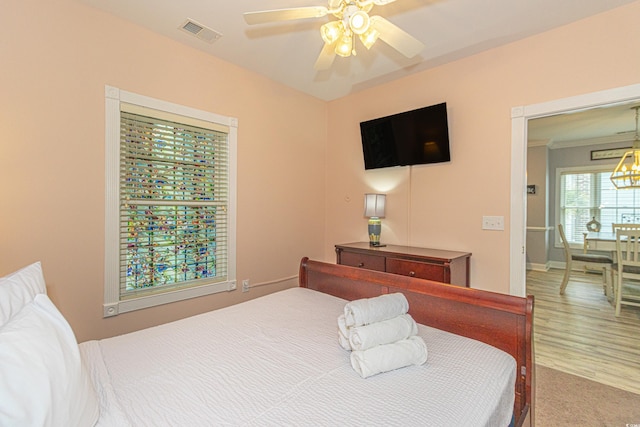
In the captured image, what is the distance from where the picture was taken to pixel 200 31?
2.37 meters

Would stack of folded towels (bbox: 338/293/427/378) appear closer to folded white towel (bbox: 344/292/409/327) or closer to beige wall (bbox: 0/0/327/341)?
folded white towel (bbox: 344/292/409/327)

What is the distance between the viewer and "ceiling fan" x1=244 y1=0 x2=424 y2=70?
5.14ft

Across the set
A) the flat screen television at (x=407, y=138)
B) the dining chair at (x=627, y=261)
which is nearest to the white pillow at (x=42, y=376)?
the flat screen television at (x=407, y=138)

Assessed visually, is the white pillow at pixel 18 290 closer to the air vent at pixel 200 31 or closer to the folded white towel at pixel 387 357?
the folded white towel at pixel 387 357

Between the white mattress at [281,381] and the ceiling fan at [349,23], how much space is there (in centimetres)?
162

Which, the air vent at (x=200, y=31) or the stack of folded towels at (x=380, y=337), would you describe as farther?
the air vent at (x=200, y=31)

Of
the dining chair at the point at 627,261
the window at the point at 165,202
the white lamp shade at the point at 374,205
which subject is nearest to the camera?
the window at the point at 165,202

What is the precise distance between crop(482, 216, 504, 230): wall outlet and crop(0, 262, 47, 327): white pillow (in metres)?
3.02

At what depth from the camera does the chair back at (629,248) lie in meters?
3.41

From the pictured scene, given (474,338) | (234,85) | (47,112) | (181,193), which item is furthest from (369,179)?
(47,112)

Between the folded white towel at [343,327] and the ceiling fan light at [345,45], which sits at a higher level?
the ceiling fan light at [345,45]

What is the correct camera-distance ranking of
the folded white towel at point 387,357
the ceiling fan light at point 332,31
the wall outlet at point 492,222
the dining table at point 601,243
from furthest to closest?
the dining table at point 601,243 → the wall outlet at point 492,222 → the ceiling fan light at point 332,31 → the folded white towel at point 387,357

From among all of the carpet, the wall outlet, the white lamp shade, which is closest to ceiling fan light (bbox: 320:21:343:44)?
the white lamp shade

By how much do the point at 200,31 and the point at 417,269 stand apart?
266cm
